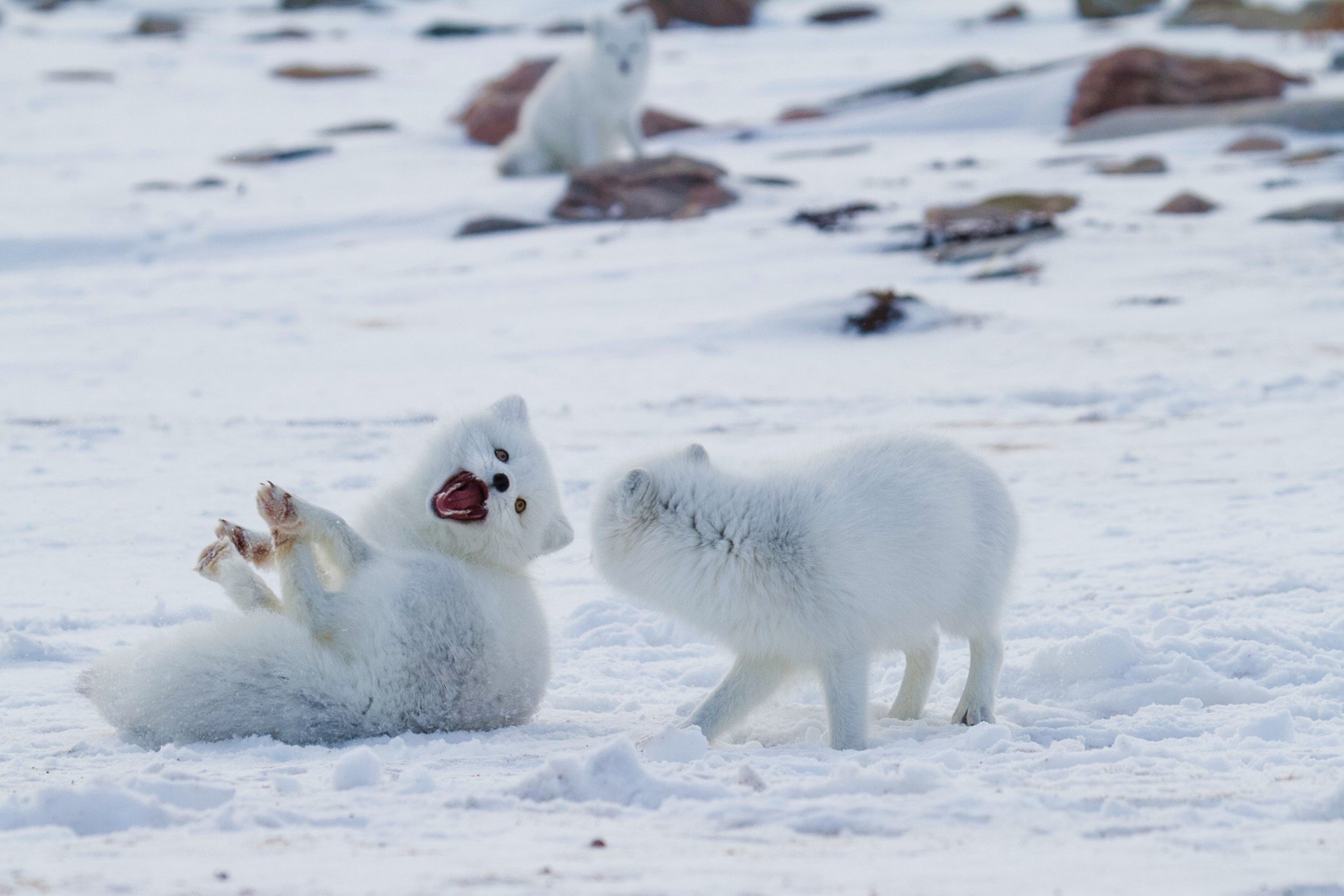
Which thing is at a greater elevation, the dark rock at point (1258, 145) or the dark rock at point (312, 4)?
the dark rock at point (312, 4)

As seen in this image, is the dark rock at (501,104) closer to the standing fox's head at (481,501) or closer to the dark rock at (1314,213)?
the dark rock at (1314,213)

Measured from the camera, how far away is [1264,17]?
26.6m

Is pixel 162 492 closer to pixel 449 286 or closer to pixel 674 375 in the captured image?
pixel 674 375

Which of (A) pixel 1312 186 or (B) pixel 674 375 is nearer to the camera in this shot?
(B) pixel 674 375

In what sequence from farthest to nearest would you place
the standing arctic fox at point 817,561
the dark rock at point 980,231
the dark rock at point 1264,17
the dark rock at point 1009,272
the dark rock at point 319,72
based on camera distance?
the dark rock at point 319,72
the dark rock at point 1264,17
the dark rock at point 980,231
the dark rock at point 1009,272
the standing arctic fox at point 817,561

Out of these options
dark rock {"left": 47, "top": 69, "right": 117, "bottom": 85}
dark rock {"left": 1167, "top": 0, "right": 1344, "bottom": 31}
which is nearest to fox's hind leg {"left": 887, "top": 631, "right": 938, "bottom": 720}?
dark rock {"left": 47, "top": 69, "right": 117, "bottom": 85}

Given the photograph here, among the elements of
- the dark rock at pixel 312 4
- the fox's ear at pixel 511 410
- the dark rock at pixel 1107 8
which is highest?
the dark rock at pixel 312 4

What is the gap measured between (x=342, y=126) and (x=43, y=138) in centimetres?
386

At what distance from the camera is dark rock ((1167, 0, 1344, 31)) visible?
24562 mm

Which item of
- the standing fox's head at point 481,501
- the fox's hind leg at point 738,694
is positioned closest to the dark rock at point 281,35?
the standing fox's head at point 481,501

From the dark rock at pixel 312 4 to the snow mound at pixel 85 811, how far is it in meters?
36.2

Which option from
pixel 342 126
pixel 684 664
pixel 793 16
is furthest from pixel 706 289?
pixel 793 16

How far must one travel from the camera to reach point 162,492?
6.06 meters

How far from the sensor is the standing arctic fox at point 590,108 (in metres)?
15.7
